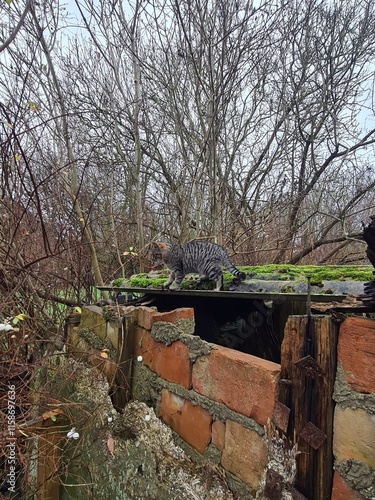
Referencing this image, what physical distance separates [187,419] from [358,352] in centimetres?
127

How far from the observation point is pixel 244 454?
5.56 ft

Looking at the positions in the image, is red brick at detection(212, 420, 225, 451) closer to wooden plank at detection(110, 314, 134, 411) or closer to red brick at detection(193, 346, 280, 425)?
red brick at detection(193, 346, 280, 425)

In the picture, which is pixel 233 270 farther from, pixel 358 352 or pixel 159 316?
pixel 358 352

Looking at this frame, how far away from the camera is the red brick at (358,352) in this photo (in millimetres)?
1230

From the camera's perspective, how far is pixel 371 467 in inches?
47.8

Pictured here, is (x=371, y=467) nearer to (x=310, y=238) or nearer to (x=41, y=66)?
(x=41, y=66)

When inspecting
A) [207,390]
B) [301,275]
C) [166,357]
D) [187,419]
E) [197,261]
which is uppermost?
[197,261]

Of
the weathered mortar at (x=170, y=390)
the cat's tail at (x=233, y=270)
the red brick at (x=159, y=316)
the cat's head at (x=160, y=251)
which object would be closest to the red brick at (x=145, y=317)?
the red brick at (x=159, y=316)

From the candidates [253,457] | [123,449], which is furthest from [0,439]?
[253,457]

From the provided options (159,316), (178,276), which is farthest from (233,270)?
(159,316)

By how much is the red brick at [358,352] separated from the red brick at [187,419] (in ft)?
3.13

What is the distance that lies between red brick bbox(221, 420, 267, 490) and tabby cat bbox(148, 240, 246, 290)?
3.90ft

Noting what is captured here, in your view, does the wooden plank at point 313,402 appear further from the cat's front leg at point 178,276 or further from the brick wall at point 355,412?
the cat's front leg at point 178,276

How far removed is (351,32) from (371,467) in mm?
7909
